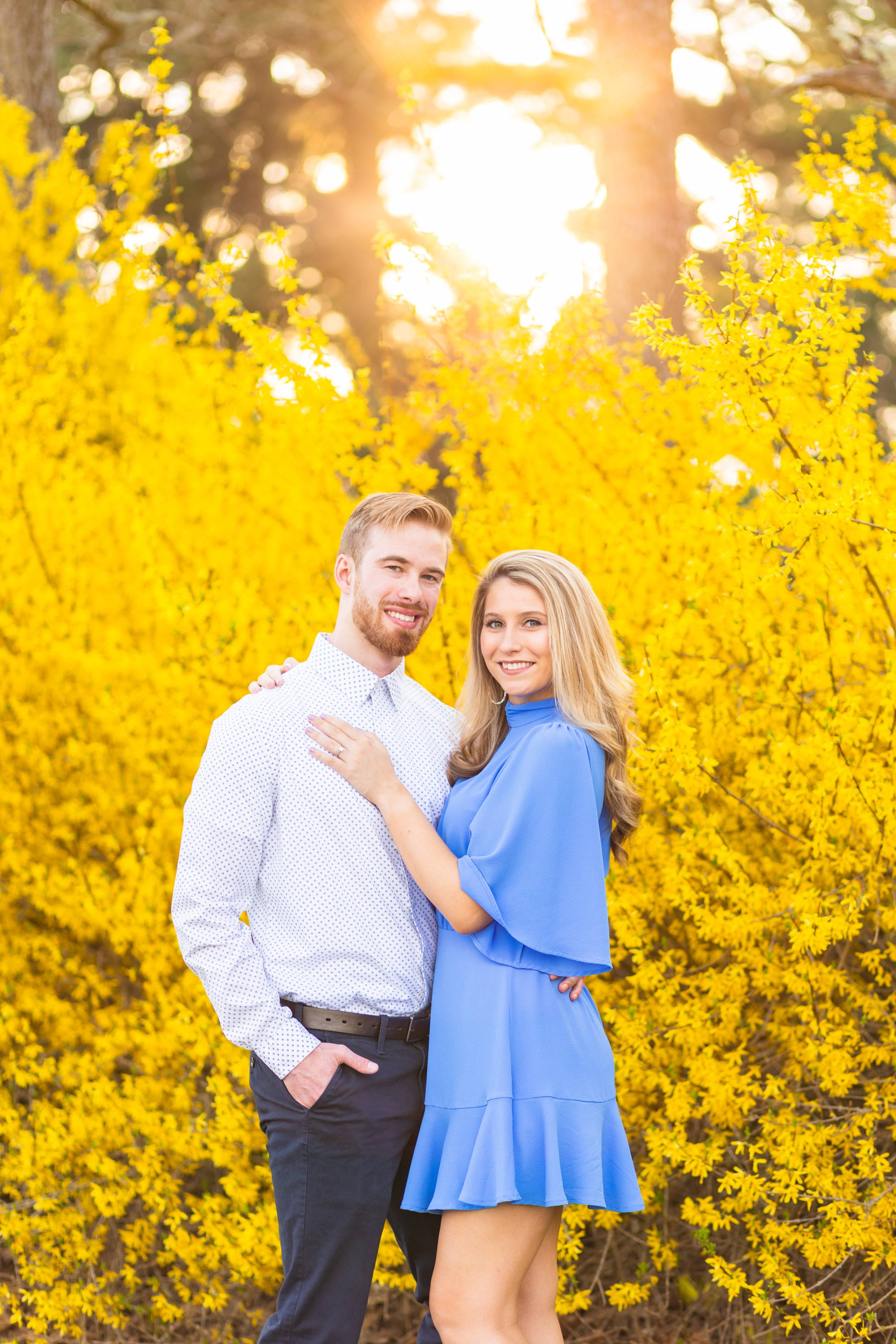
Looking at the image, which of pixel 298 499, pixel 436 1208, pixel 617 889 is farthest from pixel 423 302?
pixel 436 1208

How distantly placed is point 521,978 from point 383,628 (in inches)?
25.5

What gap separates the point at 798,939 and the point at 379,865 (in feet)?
3.10

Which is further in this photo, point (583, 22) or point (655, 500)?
point (583, 22)

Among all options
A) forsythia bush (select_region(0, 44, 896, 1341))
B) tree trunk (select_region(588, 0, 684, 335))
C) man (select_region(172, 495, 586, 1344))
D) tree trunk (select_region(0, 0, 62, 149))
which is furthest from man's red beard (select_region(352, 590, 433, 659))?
tree trunk (select_region(0, 0, 62, 149))

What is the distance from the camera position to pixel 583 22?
21.7 feet

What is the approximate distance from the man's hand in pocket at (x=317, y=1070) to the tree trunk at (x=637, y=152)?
3.63m

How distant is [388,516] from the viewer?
2.07 meters

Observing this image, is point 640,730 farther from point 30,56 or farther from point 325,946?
point 30,56

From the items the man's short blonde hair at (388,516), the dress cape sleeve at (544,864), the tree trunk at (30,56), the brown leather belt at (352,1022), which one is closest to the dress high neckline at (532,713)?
the dress cape sleeve at (544,864)

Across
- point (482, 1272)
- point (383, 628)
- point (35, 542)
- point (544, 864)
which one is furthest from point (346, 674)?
point (35, 542)

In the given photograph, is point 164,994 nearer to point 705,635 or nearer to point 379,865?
point 379,865

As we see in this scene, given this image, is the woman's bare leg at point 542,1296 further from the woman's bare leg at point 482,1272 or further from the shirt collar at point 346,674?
the shirt collar at point 346,674

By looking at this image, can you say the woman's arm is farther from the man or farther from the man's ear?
the man's ear

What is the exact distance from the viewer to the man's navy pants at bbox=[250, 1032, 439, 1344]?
187 centimetres
